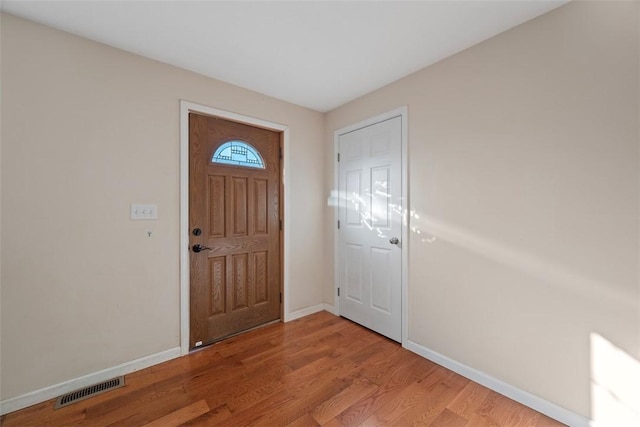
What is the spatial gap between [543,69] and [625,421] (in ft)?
6.69

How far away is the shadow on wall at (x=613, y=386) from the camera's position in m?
1.38

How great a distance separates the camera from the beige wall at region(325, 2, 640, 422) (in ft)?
4.70

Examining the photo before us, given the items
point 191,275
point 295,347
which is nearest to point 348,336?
point 295,347

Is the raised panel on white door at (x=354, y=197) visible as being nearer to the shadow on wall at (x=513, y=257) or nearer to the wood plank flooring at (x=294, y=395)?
the shadow on wall at (x=513, y=257)

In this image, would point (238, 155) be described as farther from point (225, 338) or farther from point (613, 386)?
point (613, 386)

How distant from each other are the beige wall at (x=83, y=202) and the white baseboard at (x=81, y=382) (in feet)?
0.12

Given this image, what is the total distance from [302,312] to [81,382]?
1.96 meters

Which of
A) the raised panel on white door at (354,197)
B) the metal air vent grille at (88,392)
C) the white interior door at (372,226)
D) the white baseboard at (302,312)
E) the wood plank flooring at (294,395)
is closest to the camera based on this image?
the wood plank flooring at (294,395)

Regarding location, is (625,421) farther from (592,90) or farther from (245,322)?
(245,322)

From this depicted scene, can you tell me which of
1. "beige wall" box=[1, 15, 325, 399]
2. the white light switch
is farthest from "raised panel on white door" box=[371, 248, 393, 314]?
the white light switch

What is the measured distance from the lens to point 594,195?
1.49 meters

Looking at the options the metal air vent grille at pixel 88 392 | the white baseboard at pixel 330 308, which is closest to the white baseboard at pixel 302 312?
the white baseboard at pixel 330 308

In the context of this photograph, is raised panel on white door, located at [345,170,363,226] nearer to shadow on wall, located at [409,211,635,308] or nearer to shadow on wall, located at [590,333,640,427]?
shadow on wall, located at [409,211,635,308]

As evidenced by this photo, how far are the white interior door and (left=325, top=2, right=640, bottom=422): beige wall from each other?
230 millimetres
